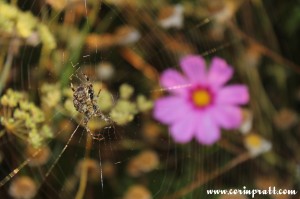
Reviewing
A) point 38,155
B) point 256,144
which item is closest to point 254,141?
point 256,144

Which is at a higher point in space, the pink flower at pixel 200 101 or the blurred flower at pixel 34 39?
the blurred flower at pixel 34 39

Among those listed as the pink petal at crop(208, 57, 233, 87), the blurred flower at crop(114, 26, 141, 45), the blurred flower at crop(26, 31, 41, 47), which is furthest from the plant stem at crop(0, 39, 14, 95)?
the pink petal at crop(208, 57, 233, 87)

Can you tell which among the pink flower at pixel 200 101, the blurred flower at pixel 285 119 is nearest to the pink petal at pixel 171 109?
the pink flower at pixel 200 101

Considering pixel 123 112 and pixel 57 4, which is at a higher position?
pixel 57 4

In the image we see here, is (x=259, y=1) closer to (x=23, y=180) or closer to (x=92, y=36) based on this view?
(x=92, y=36)

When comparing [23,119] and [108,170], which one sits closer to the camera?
[23,119]

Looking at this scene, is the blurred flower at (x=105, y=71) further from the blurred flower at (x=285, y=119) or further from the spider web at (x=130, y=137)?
the blurred flower at (x=285, y=119)

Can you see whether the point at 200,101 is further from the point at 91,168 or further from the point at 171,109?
the point at 91,168

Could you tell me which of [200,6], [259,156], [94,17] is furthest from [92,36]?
[259,156]
